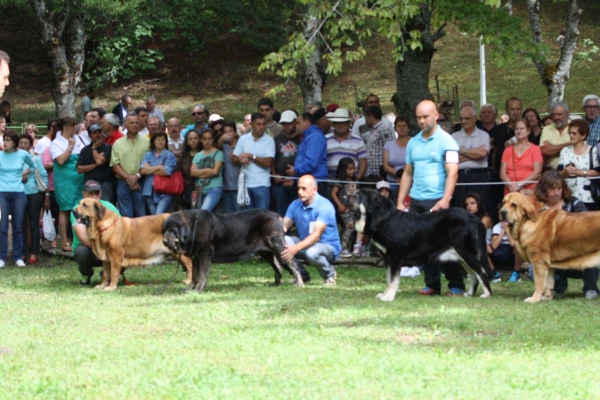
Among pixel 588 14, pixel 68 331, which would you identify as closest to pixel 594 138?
pixel 68 331

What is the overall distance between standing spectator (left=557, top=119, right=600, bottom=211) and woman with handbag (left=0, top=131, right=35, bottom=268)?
870 cm

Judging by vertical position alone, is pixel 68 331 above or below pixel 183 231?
below

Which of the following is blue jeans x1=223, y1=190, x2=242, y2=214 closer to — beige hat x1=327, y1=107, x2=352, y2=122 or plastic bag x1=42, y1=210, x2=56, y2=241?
beige hat x1=327, y1=107, x2=352, y2=122

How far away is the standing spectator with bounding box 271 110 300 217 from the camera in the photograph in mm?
14672

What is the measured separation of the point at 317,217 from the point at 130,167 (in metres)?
4.35

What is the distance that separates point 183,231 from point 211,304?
1.25 metres

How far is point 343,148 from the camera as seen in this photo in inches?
571

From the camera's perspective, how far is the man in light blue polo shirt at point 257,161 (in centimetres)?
1447

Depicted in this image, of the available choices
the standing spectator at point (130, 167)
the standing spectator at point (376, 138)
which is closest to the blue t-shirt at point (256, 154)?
the standing spectator at point (376, 138)

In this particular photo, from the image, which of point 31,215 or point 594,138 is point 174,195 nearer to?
point 31,215

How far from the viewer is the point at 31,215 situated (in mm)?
15766

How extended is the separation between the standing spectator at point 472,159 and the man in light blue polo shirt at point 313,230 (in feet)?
7.33

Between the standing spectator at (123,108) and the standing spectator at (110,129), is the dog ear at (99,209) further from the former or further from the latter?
the standing spectator at (123,108)

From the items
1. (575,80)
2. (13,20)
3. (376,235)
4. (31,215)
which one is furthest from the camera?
(13,20)
